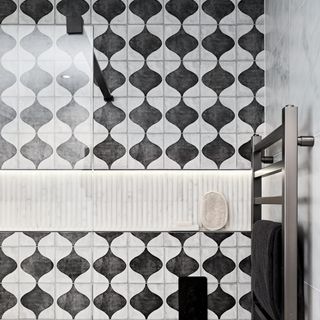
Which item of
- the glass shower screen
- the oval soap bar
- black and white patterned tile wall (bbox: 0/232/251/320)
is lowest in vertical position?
black and white patterned tile wall (bbox: 0/232/251/320)

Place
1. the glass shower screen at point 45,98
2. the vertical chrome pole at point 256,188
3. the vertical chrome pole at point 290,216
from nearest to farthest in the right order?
the glass shower screen at point 45,98
the vertical chrome pole at point 290,216
the vertical chrome pole at point 256,188

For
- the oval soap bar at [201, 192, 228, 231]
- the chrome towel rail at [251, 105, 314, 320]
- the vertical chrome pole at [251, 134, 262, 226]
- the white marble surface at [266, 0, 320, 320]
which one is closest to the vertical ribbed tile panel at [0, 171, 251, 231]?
the oval soap bar at [201, 192, 228, 231]

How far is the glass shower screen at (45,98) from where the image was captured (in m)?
1.13

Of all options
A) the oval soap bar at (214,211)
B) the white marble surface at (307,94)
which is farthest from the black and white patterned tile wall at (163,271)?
the white marble surface at (307,94)

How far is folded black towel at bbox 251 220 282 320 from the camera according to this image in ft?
4.81

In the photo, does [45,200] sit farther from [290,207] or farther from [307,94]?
[307,94]

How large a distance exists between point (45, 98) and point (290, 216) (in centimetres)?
70

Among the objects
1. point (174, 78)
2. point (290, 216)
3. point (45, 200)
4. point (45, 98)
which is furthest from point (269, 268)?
point (174, 78)

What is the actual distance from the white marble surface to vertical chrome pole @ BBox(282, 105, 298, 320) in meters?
0.06

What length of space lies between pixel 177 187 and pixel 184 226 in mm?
173

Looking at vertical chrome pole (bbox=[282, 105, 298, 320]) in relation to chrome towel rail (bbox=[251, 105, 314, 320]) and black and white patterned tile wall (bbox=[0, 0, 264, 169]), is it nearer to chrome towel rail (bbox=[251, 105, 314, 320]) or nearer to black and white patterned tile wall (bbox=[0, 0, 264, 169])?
chrome towel rail (bbox=[251, 105, 314, 320])

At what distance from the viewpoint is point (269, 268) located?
58.6 inches

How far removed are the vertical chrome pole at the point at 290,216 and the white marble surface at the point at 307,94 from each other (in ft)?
0.21

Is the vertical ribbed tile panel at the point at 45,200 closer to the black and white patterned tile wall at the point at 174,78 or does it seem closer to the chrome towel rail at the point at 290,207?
the chrome towel rail at the point at 290,207
